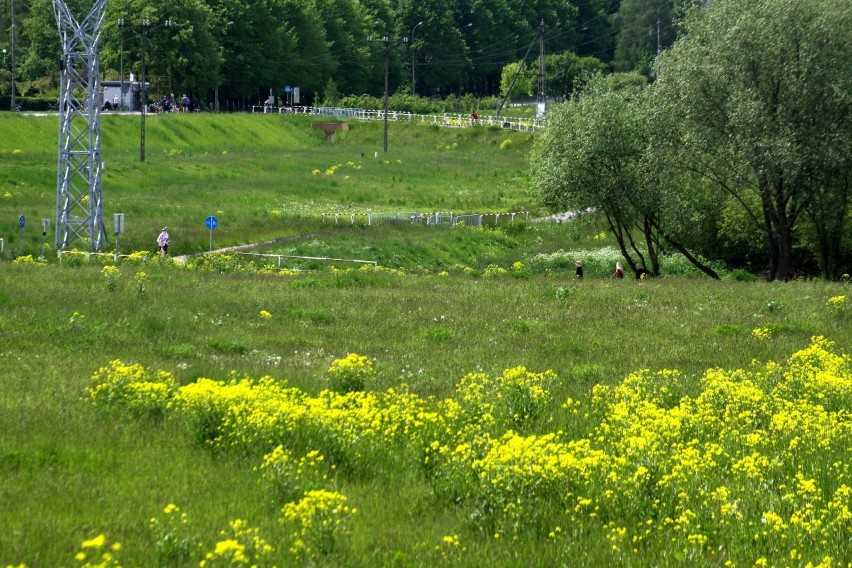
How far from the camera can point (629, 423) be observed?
13.3 m

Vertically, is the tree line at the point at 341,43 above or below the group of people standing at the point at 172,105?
above

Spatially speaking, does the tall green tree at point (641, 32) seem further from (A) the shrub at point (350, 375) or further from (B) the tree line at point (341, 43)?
(A) the shrub at point (350, 375)

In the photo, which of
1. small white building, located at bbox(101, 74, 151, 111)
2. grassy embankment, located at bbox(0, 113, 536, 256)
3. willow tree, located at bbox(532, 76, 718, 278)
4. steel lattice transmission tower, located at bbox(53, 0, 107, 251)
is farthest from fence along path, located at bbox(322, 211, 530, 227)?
small white building, located at bbox(101, 74, 151, 111)

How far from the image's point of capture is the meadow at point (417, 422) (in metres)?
9.62

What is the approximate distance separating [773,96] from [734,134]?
1.65 meters

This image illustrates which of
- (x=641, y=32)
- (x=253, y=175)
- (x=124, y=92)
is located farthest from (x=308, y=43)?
(x=253, y=175)

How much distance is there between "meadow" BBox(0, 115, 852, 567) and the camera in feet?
31.6

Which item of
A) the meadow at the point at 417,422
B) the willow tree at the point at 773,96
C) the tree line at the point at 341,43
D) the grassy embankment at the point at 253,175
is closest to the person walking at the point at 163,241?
the grassy embankment at the point at 253,175

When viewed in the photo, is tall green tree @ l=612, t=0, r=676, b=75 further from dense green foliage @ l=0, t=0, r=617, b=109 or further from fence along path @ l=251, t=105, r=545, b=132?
fence along path @ l=251, t=105, r=545, b=132

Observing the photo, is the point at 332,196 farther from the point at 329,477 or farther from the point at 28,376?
the point at 329,477

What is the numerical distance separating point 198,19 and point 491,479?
105351 mm

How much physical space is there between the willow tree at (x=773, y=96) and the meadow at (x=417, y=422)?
6.66 m

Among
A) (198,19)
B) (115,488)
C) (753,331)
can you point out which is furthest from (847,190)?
(198,19)

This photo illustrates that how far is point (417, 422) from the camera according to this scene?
13109mm
